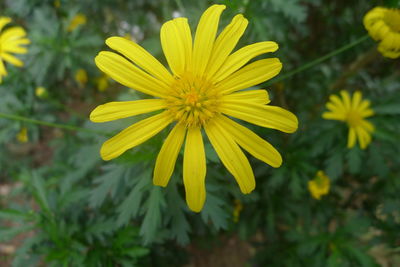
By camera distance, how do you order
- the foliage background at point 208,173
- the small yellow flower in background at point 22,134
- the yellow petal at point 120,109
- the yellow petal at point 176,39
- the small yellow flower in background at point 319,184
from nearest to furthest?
the yellow petal at point 120,109 → the yellow petal at point 176,39 → the foliage background at point 208,173 → the small yellow flower in background at point 319,184 → the small yellow flower in background at point 22,134

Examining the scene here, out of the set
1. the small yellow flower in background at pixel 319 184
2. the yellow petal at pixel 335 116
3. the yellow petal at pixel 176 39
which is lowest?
the small yellow flower in background at pixel 319 184

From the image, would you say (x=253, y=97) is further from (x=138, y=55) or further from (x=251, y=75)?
(x=138, y=55)

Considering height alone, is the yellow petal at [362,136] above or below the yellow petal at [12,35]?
below

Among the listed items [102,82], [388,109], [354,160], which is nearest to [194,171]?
[354,160]

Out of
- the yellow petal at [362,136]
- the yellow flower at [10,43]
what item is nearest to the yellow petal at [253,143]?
the yellow petal at [362,136]

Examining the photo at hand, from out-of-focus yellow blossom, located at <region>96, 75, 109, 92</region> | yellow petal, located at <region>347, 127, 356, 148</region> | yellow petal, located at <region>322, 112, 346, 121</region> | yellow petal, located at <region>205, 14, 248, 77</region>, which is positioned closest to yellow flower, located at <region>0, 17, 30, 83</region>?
out-of-focus yellow blossom, located at <region>96, 75, 109, 92</region>

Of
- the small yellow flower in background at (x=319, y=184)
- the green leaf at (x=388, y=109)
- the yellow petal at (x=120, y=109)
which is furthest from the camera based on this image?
the green leaf at (x=388, y=109)

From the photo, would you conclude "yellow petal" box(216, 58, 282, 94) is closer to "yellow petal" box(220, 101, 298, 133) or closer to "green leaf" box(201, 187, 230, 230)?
"yellow petal" box(220, 101, 298, 133)

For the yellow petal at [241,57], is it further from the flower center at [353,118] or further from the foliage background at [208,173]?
the flower center at [353,118]
